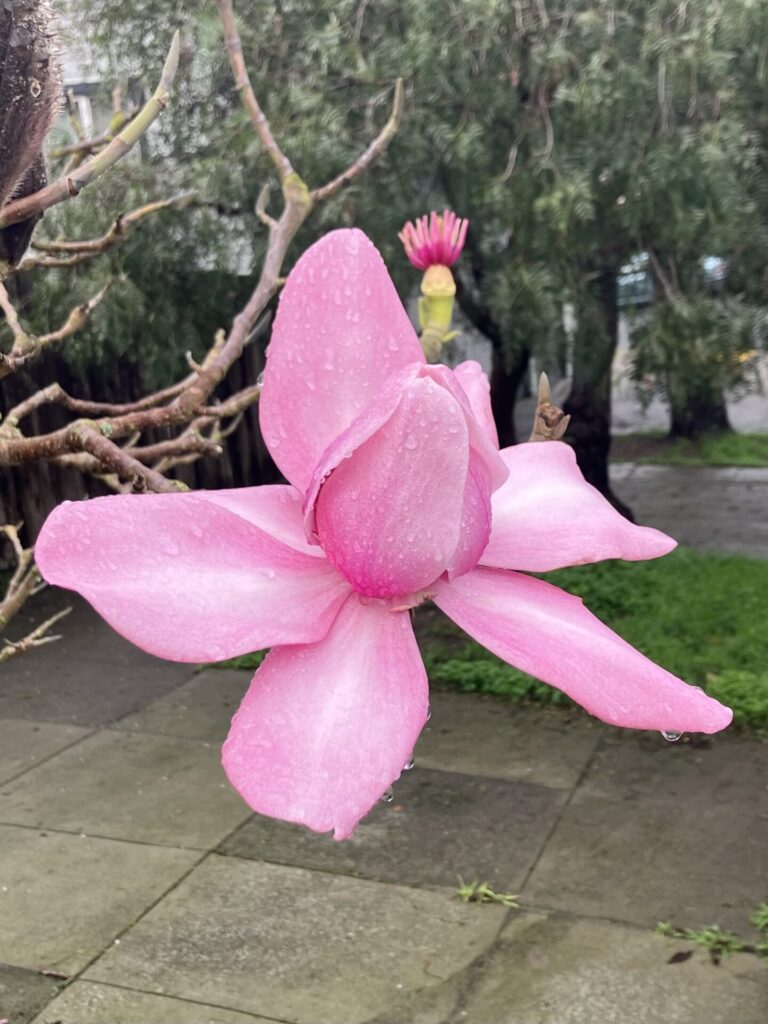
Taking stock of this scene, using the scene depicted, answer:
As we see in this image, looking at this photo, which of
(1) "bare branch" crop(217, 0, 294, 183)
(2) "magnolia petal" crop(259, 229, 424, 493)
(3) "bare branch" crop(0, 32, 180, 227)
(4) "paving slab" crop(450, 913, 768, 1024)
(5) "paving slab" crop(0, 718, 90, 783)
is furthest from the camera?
(5) "paving slab" crop(0, 718, 90, 783)

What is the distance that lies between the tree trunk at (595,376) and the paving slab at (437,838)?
79.7 inches

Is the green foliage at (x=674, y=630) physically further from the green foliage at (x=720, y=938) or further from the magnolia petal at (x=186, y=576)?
the magnolia petal at (x=186, y=576)

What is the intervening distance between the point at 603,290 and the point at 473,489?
23.0 feet

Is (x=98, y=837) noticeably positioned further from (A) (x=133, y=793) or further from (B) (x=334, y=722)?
(B) (x=334, y=722)

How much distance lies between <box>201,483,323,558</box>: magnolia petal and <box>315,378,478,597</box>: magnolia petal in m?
0.04

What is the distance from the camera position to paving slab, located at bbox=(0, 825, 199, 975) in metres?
4.04

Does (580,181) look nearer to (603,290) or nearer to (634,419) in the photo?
(603,290)

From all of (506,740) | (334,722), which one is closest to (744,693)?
(506,740)

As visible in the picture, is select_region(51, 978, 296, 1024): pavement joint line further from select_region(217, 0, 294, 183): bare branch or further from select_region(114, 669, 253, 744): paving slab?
select_region(217, 0, 294, 183): bare branch

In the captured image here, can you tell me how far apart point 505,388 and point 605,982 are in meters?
5.76

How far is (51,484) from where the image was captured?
916 centimetres

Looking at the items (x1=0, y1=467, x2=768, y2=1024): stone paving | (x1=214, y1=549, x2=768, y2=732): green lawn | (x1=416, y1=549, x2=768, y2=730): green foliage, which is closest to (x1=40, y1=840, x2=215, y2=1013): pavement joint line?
(x1=0, y1=467, x2=768, y2=1024): stone paving

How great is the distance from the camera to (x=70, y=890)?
4.43 m

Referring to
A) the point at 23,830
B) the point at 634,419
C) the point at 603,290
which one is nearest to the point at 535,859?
the point at 23,830
